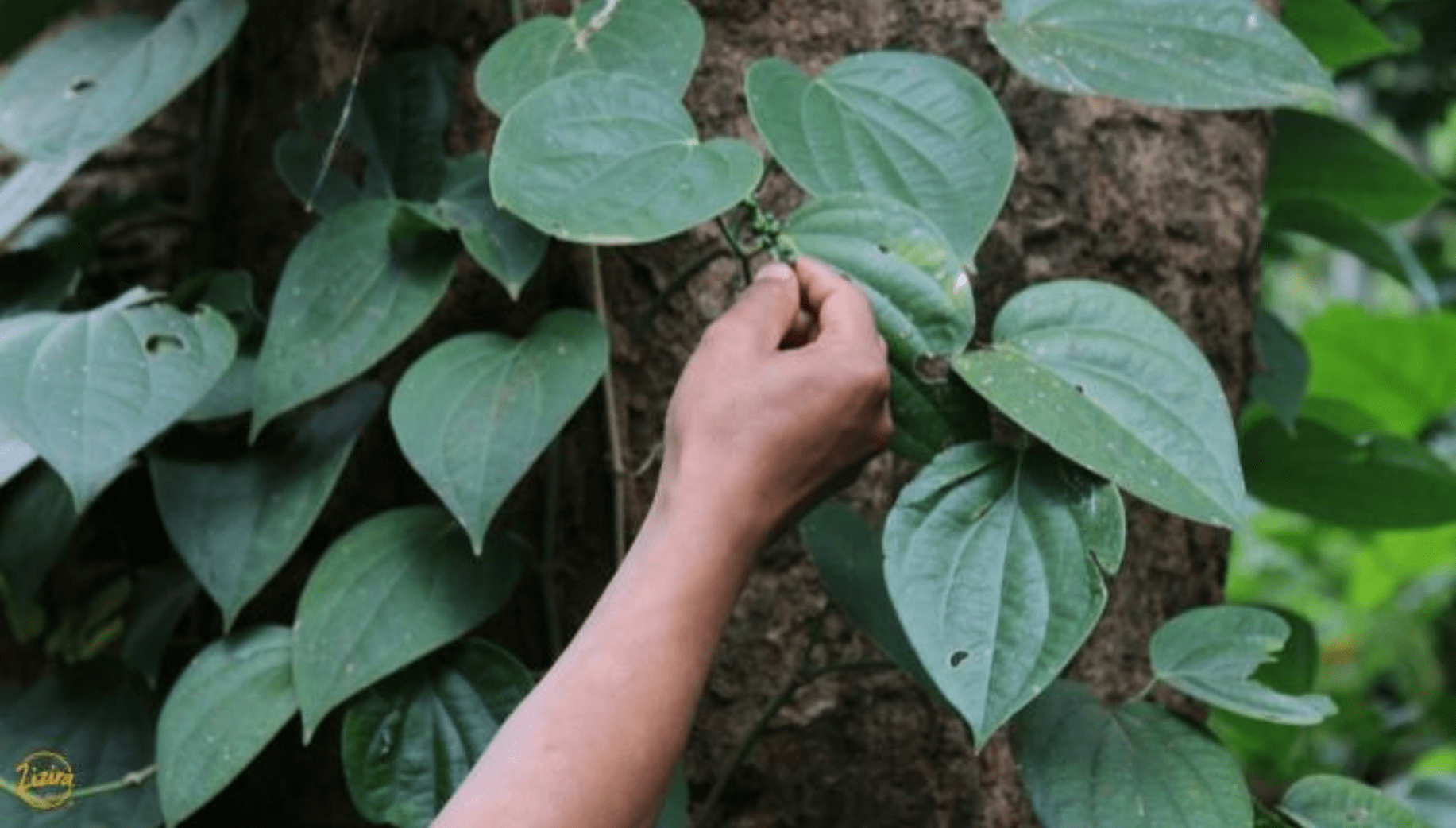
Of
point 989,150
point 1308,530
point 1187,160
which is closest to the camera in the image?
point 989,150

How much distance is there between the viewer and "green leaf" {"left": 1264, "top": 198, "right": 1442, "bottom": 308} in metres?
1.51

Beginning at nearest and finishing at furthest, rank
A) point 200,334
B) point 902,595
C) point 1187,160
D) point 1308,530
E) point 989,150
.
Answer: point 902,595 → point 989,150 → point 200,334 → point 1187,160 → point 1308,530

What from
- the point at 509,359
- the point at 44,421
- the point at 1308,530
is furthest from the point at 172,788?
the point at 1308,530

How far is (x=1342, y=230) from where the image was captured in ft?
5.02

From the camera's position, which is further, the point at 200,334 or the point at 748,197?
the point at 200,334

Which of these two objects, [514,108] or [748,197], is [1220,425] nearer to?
[748,197]

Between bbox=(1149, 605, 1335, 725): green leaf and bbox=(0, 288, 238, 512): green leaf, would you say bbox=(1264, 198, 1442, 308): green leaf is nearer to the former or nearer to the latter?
bbox=(1149, 605, 1335, 725): green leaf

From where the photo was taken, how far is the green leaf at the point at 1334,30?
150 cm

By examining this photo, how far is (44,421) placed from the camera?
3.33 ft

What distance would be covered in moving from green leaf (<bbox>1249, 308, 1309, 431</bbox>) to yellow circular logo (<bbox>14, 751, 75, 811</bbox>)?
38.4 inches

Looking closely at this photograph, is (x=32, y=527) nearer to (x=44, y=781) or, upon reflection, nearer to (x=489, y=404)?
(x=44, y=781)

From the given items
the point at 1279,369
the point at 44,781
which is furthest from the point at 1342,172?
the point at 44,781

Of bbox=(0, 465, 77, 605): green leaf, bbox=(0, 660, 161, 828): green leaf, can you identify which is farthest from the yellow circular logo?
bbox=(0, 465, 77, 605): green leaf

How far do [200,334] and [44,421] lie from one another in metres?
0.14
